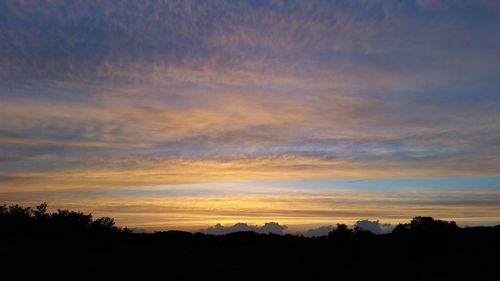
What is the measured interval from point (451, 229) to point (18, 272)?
51613mm

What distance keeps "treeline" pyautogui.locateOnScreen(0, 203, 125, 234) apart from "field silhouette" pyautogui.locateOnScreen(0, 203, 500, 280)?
0.34ft

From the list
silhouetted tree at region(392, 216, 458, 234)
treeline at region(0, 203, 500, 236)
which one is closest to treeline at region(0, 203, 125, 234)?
treeline at region(0, 203, 500, 236)

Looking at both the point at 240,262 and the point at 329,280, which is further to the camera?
the point at 240,262

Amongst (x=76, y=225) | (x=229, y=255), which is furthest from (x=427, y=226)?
(x=76, y=225)

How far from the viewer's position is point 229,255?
158ft

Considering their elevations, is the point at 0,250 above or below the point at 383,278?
above

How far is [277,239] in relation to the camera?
252ft

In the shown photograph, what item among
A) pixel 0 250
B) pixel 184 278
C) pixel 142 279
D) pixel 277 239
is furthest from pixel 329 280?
pixel 277 239

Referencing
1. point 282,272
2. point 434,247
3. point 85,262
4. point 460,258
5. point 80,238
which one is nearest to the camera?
point 85,262

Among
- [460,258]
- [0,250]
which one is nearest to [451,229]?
[460,258]

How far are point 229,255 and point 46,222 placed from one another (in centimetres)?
2086

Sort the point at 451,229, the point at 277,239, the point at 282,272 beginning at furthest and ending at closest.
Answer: the point at 277,239 < the point at 451,229 < the point at 282,272

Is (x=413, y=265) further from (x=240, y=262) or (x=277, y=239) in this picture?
(x=277, y=239)

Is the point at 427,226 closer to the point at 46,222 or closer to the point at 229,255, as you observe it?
the point at 229,255
